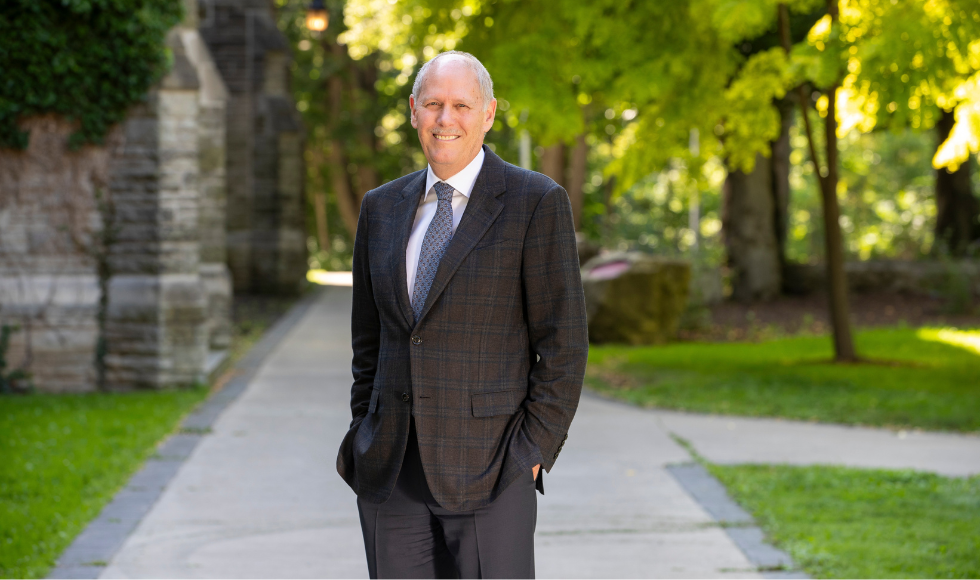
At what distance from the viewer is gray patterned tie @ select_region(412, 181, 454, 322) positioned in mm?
2764

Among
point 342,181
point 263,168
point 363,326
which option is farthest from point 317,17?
point 363,326

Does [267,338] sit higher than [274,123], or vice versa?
[274,123]

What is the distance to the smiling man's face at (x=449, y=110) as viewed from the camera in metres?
2.70

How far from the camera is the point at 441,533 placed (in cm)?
279

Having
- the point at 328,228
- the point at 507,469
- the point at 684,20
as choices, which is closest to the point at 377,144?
the point at 328,228

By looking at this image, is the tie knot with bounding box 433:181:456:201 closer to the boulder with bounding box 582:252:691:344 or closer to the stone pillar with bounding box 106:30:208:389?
the stone pillar with bounding box 106:30:208:389

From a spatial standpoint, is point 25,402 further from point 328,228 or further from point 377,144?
point 328,228

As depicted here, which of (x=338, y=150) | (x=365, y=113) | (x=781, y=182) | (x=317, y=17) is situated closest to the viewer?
(x=317, y=17)

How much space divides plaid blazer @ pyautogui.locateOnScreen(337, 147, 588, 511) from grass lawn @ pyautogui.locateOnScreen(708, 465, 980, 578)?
279 centimetres

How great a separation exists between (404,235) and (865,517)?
418 centimetres

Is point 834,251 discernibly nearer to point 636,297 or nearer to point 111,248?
point 636,297

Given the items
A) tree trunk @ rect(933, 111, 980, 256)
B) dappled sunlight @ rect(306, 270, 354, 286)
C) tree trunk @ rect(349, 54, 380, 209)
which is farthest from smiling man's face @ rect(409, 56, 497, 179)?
tree trunk @ rect(349, 54, 380, 209)

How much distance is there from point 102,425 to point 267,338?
22.5 ft

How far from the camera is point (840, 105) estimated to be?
1154cm
